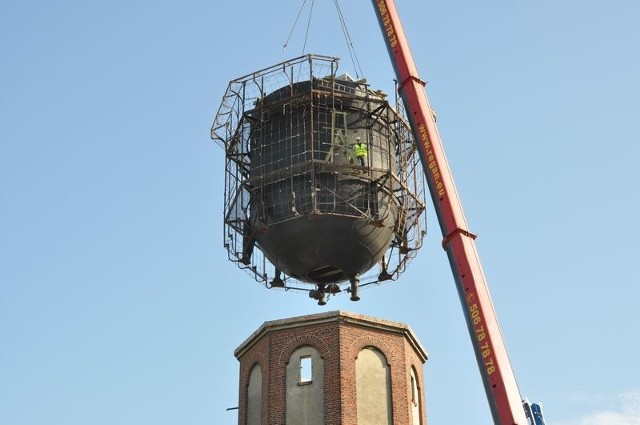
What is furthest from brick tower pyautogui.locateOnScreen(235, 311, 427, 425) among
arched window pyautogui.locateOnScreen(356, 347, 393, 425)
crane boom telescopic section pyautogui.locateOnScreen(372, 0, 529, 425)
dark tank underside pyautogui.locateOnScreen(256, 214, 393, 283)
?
crane boom telescopic section pyautogui.locateOnScreen(372, 0, 529, 425)

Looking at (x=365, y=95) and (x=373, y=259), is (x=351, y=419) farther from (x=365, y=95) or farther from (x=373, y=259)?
(x=365, y=95)

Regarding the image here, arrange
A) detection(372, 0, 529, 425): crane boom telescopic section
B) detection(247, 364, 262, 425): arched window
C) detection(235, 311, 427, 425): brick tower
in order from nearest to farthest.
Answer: detection(372, 0, 529, 425): crane boom telescopic section
detection(235, 311, 427, 425): brick tower
detection(247, 364, 262, 425): arched window

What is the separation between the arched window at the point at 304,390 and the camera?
A: 27203mm

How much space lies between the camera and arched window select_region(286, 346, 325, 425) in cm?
2720

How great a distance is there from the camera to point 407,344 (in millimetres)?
29000

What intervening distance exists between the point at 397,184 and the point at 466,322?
4920 mm

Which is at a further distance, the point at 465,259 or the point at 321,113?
the point at 321,113

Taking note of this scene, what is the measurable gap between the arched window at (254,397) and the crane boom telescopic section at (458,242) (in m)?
5.81

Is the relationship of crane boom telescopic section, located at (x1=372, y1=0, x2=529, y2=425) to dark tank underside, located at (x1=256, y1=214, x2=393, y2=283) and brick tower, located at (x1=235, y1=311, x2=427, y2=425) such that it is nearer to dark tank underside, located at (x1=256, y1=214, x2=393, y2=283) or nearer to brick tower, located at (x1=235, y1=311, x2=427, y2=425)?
dark tank underside, located at (x1=256, y1=214, x2=393, y2=283)

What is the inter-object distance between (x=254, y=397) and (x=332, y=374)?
2.47 m

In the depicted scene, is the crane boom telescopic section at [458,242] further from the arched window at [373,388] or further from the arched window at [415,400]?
the arched window at [415,400]

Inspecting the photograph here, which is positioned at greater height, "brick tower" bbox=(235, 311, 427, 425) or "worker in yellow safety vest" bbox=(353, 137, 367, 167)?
"worker in yellow safety vest" bbox=(353, 137, 367, 167)

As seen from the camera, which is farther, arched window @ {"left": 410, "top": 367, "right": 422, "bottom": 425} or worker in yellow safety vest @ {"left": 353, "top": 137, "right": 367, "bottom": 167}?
worker in yellow safety vest @ {"left": 353, "top": 137, "right": 367, "bottom": 167}

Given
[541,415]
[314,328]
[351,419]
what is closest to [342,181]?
[314,328]
